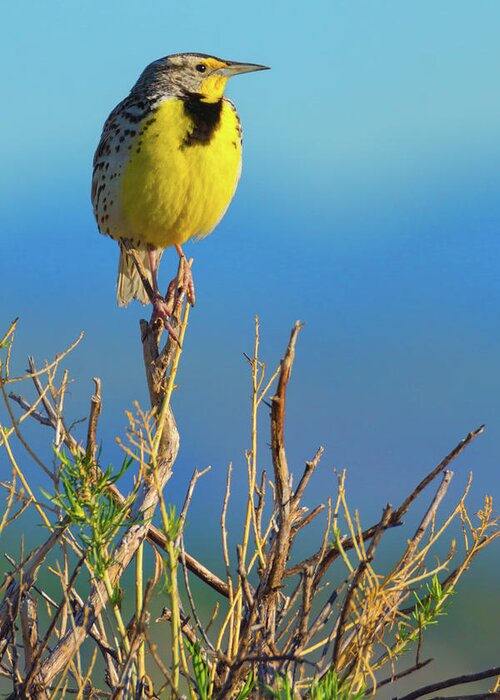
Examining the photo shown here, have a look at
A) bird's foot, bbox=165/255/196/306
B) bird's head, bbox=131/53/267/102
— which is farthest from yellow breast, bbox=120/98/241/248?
bird's foot, bbox=165/255/196/306

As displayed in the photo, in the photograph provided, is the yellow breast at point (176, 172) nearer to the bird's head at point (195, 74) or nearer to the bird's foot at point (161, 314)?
the bird's head at point (195, 74)

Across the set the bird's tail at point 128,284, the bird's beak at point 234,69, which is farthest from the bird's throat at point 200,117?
the bird's tail at point 128,284

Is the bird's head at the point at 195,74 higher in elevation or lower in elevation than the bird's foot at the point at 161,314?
higher

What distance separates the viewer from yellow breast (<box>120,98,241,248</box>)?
2168 mm

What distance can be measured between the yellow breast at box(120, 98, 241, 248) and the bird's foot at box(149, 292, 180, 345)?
0.35 meters

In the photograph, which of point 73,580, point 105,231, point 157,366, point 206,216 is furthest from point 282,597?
point 105,231

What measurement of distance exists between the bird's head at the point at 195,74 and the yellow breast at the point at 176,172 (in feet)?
0.45

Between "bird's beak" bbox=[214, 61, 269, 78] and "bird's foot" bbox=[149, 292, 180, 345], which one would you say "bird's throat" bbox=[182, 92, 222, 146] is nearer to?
"bird's beak" bbox=[214, 61, 269, 78]

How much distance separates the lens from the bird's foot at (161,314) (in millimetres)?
1737

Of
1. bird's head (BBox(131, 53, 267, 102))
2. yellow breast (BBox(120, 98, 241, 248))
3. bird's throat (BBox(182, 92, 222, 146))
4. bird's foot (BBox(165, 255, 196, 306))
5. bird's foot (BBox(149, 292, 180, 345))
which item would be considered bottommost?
bird's foot (BBox(149, 292, 180, 345))

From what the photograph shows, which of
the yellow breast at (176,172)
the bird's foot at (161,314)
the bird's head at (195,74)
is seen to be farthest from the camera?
the bird's head at (195,74)

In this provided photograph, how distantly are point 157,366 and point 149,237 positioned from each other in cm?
80

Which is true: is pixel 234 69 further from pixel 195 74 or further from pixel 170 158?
pixel 170 158

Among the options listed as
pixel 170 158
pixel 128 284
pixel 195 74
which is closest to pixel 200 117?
pixel 170 158
